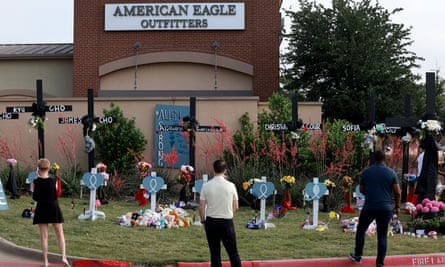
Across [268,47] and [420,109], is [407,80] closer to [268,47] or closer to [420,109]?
[420,109]

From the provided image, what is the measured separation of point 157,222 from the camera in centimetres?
1348

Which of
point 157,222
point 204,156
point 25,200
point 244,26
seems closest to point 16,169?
point 25,200

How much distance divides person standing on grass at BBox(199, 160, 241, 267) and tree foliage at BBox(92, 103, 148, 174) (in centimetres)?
1054

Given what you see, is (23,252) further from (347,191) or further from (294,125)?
(294,125)

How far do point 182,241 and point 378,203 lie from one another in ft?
12.3

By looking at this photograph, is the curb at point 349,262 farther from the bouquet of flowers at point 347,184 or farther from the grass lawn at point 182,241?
the bouquet of flowers at point 347,184

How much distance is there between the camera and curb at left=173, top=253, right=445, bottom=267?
33.4 feet

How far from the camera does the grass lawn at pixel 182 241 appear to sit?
10.8 m

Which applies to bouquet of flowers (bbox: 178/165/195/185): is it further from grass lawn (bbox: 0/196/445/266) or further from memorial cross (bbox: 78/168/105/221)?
memorial cross (bbox: 78/168/105/221)

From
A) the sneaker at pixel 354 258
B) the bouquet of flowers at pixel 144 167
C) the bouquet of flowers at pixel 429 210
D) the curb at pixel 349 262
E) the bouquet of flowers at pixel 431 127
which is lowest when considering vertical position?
the curb at pixel 349 262

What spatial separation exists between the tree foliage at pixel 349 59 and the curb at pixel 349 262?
14954 mm

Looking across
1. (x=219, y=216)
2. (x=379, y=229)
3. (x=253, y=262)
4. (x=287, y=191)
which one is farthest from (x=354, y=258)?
(x=287, y=191)

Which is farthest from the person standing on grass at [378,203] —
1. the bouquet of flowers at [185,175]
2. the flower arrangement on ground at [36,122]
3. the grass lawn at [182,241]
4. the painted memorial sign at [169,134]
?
the painted memorial sign at [169,134]

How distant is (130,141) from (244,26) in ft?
27.2
